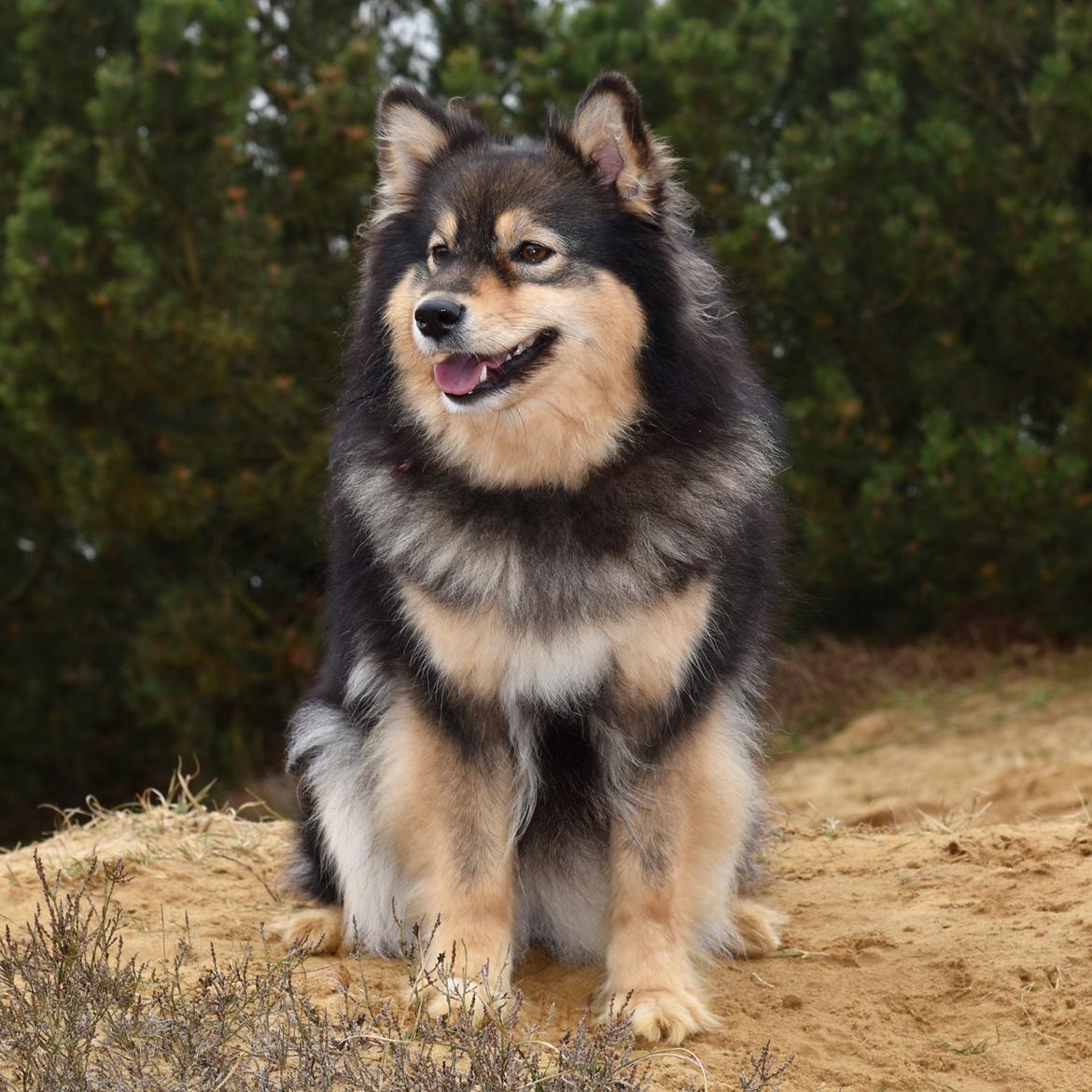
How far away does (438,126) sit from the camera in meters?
4.09

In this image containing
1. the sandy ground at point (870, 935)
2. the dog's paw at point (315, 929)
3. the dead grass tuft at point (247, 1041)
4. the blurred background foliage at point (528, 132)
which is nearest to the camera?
the dead grass tuft at point (247, 1041)

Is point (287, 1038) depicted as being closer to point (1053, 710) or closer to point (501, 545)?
point (501, 545)

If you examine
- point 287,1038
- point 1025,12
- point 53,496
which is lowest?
point 53,496

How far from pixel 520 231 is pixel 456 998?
1.91 metres

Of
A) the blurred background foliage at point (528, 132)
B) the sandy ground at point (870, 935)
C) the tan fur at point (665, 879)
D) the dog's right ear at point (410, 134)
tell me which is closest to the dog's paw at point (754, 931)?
the sandy ground at point (870, 935)

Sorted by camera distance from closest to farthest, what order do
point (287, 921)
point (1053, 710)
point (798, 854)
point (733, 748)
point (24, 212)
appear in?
point (733, 748), point (287, 921), point (798, 854), point (24, 212), point (1053, 710)

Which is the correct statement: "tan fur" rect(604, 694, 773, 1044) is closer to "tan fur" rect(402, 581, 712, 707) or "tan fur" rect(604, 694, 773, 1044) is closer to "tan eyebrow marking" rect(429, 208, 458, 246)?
"tan fur" rect(402, 581, 712, 707)

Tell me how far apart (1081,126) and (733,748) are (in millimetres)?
7127

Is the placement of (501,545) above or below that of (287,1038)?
above

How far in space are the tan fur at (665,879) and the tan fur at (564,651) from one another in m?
0.25

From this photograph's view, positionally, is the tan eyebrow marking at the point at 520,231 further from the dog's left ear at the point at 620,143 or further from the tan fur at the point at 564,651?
the tan fur at the point at 564,651

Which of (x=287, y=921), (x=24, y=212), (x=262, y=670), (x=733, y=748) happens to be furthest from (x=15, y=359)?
(x=733, y=748)

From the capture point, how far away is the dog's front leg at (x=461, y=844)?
374 cm

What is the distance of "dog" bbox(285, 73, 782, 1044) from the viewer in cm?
369
